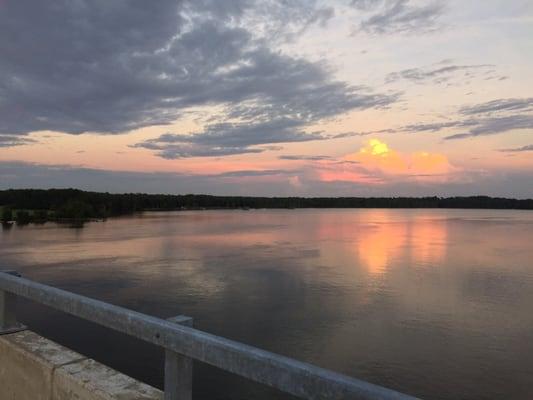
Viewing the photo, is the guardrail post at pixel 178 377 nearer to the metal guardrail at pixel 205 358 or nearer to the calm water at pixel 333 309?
the metal guardrail at pixel 205 358

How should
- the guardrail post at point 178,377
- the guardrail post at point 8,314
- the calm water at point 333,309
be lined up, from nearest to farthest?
the guardrail post at point 178,377, the guardrail post at point 8,314, the calm water at point 333,309

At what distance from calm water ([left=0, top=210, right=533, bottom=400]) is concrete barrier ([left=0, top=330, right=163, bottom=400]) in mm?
7645

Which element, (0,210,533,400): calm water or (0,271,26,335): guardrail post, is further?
(0,210,533,400): calm water

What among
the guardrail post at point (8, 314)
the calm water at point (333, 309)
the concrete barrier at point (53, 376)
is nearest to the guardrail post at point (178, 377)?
the concrete barrier at point (53, 376)

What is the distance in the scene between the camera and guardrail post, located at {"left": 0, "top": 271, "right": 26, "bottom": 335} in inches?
154

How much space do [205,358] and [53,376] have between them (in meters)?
1.46

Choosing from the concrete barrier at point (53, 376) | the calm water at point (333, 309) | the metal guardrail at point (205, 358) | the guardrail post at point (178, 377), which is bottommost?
the calm water at point (333, 309)

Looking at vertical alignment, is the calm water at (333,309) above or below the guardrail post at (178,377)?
below

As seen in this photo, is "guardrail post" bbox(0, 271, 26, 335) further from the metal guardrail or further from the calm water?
the calm water

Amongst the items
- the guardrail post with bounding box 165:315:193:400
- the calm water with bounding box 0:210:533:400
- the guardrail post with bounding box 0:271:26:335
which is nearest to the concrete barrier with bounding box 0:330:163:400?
the guardrail post with bounding box 0:271:26:335

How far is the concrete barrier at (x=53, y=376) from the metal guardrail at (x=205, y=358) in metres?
0.36

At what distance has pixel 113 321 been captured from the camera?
3072 millimetres

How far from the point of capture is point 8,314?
3.98m

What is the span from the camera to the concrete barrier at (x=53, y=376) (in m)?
2.99
